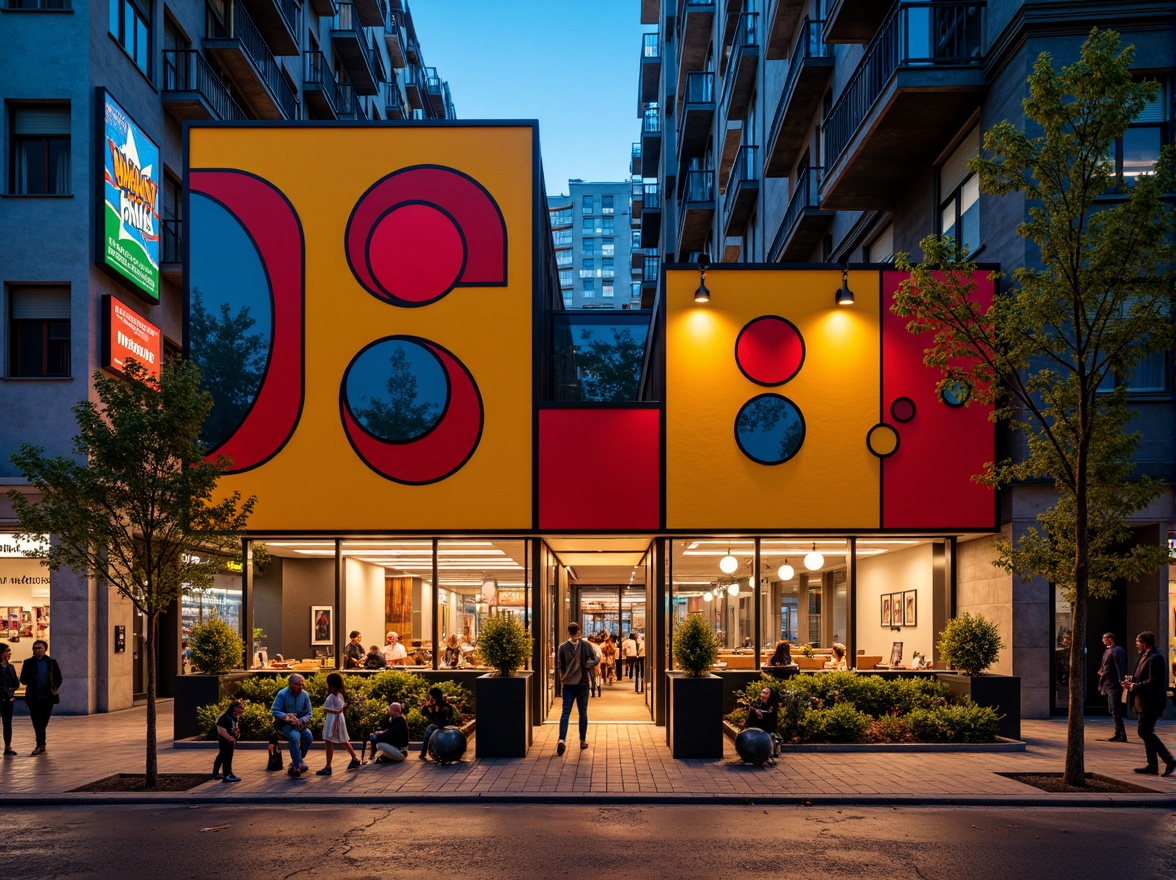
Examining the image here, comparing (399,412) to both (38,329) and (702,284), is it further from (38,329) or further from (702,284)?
(38,329)

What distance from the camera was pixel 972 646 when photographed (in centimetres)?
1734

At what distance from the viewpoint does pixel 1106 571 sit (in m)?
14.5

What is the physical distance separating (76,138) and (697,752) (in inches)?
711

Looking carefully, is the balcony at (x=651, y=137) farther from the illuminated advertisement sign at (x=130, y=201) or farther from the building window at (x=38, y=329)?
the building window at (x=38, y=329)

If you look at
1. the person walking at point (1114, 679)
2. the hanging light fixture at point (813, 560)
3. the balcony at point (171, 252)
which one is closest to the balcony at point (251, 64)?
the balcony at point (171, 252)

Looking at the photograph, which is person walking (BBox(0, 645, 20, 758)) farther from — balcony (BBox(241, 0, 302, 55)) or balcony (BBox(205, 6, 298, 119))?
balcony (BBox(241, 0, 302, 55))

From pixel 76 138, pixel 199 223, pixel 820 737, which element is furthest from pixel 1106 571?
pixel 76 138

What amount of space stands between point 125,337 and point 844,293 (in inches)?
602

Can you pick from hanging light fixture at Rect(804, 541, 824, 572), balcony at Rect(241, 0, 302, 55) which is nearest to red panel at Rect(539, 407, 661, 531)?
hanging light fixture at Rect(804, 541, 824, 572)

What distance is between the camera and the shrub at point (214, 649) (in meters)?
17.5

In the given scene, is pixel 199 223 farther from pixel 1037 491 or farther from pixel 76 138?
pixel 1037 491

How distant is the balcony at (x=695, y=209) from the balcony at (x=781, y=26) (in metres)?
10.8

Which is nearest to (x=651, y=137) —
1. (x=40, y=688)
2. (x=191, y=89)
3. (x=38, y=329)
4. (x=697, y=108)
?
(x=697, y=108)

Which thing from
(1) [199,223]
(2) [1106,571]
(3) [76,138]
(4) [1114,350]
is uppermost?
(3) [76,138]
